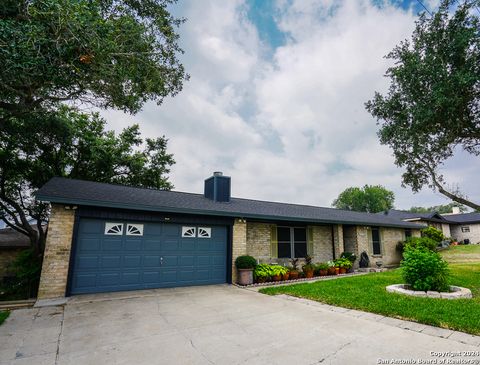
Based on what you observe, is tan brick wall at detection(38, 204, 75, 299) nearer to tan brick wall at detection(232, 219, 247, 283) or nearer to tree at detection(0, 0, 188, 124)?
tree at detection(0, 0, 188, 124)

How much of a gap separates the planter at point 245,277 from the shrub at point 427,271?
517 centimetres

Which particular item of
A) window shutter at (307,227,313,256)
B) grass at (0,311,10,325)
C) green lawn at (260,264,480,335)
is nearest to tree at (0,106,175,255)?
grass at (0,311,10,325)

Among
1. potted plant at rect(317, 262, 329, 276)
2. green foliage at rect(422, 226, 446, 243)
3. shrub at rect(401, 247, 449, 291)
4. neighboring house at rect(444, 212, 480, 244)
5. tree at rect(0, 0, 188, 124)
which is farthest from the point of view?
neighboring house at rect(444, 212, 480, 244)

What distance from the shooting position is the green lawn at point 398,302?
4.74 metres

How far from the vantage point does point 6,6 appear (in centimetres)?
486

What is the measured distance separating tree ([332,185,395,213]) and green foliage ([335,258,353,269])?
4877 centimetres

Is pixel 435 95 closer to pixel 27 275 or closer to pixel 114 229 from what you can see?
pixel 114 229

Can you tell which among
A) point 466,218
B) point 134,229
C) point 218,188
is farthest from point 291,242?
point 466,218

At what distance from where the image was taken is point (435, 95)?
796 centimetres

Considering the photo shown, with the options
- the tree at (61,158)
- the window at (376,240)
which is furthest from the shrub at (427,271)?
the tree at (61,158)

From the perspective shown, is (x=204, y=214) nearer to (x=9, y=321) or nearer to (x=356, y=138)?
(x=9, y=321)

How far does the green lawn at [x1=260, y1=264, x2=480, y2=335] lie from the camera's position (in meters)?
4.74

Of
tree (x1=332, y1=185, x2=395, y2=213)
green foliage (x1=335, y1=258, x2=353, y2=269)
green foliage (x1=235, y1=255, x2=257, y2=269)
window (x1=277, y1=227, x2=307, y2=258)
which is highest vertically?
tree (x1=332, y1=185, x2=395, y2=213)

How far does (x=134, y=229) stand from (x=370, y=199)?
59178mm
